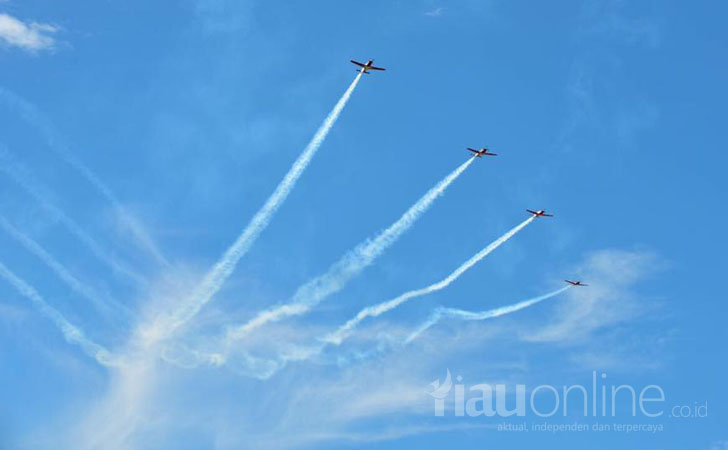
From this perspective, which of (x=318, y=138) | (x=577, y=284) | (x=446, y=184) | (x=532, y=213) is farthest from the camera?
(x=577, y=284)

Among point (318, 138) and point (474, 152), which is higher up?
point (474, 152)

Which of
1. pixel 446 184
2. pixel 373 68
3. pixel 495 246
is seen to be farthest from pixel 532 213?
pixel 373 68

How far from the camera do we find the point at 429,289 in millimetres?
139500

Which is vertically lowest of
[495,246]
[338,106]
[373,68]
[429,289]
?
[429,289]

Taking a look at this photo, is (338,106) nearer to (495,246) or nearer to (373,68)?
(373,68)

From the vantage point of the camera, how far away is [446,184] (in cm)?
13875

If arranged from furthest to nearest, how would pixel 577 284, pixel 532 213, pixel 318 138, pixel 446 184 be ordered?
1. pixel 577 284
2. pixel 532 213
3. pixel 446 184
4. pixel 318 138

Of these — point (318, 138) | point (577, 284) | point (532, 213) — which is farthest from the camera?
point (577, 284)

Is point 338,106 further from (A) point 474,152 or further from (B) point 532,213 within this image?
(B) point 532,213

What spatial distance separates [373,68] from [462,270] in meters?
35.5

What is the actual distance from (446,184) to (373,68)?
2169 centimetres

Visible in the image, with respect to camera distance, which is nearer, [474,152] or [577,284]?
[474,152]

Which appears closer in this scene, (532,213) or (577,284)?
(532,213)

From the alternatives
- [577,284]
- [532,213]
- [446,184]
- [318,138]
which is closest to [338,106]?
[318,138]
